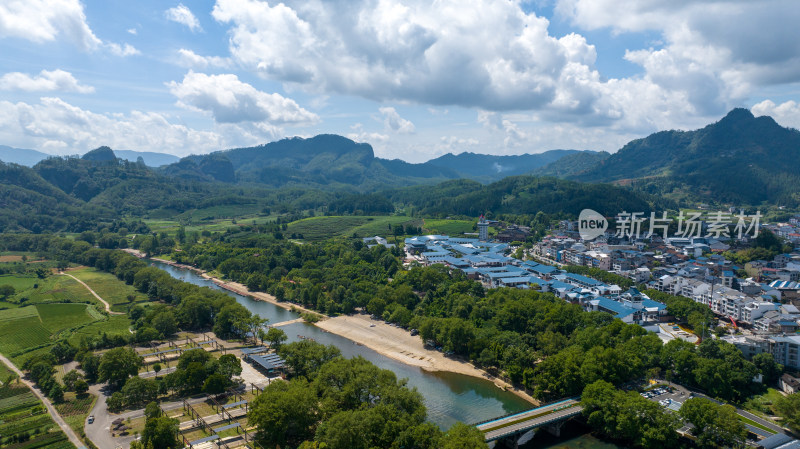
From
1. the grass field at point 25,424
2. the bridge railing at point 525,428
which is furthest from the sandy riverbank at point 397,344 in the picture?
the grass field at point 25,424

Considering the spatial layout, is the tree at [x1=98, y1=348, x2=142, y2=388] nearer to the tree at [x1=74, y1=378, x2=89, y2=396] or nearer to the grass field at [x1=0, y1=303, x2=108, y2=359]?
the tree at [x1=74, y1=378, x2=89, y2=396]

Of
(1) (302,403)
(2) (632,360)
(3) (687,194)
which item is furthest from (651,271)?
(3) (687,194)

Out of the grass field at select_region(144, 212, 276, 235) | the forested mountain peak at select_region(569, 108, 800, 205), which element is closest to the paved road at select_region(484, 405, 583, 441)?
the grass field at select_region(144, 212, 276, 235)

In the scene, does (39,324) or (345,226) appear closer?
(39,324)

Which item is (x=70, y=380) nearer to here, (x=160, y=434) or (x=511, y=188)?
(x=160, y=434)

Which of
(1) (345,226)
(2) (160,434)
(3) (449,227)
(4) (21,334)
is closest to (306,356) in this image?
(2) (160,434)

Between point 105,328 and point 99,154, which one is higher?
point 99,154

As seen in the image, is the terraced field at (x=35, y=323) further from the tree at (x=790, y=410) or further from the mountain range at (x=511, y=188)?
the mountain range at (x=511, y=188)
